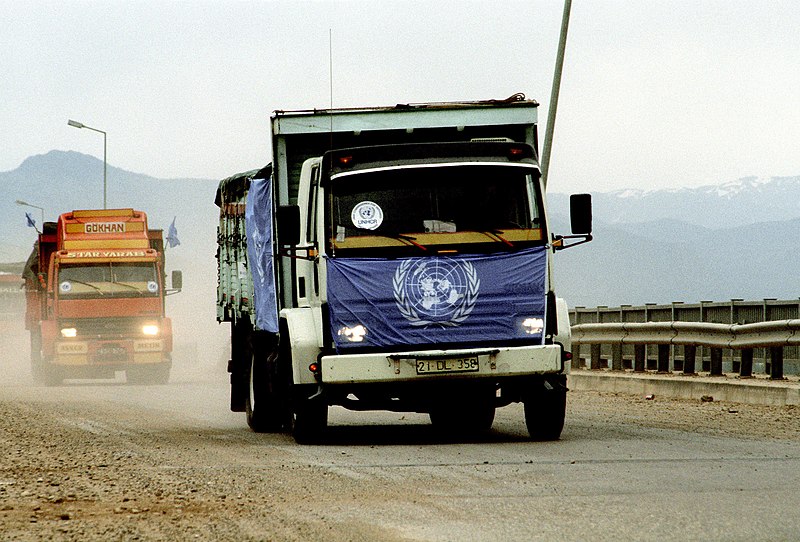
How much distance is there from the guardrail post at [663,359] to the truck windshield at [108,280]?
1440 cm

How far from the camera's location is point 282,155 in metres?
13.5

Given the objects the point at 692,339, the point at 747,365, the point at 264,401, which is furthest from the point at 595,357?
the point at 264,401

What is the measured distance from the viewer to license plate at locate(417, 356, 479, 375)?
40.1ft

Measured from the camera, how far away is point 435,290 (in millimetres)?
12172

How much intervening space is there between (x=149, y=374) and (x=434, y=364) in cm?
Result: 2288

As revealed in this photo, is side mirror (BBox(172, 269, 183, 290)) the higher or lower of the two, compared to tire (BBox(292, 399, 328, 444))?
higher

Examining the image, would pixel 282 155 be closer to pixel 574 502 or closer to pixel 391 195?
pixel 391 195

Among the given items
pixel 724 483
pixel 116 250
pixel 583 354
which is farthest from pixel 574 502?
pixel 116 250

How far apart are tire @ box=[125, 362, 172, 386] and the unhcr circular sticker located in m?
21.6

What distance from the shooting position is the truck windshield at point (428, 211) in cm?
1226

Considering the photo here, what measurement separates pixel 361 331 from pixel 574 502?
4.35 metres

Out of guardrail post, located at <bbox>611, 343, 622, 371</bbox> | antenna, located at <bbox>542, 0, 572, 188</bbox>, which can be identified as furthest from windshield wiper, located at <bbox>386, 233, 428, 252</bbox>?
antenna, located at <bbox>542, 0, 572, 188</bbox>

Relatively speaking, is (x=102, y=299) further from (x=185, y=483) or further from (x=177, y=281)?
(x=185, y=483)

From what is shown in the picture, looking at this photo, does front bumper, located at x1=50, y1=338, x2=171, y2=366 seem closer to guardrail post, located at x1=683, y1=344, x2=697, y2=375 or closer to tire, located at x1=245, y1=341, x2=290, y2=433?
guardrail post, located at x1=683, y1=344, x2=697, y2=375
